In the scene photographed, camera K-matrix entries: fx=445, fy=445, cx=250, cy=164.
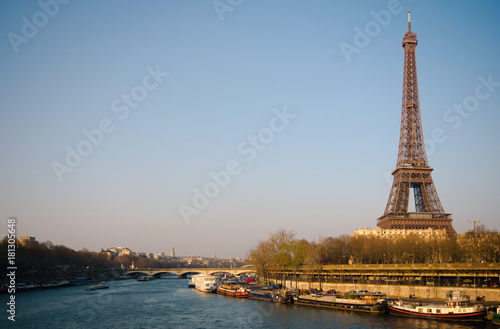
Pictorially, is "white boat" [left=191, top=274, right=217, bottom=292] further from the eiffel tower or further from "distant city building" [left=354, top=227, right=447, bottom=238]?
the eiffel tower

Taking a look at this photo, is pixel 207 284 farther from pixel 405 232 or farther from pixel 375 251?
pixel 405 232

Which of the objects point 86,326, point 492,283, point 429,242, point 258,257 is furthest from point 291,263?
point 86,326

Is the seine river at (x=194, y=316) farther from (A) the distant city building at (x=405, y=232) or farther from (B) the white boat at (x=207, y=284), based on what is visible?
(A) the distant city building at (x=405, y=232)

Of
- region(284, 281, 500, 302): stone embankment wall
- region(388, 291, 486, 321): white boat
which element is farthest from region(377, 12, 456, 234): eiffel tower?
region(388, 291, 486, 321): white boat

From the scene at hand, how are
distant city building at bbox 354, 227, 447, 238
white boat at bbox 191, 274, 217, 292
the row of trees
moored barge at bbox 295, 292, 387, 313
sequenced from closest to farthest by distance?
1. moored barge at bbox 295, 292, 387, 313
2. the row of trees
3. white boat at bbox 191, 274, 217, 292
4. distant city building at bbox 354, 227, 447, 238

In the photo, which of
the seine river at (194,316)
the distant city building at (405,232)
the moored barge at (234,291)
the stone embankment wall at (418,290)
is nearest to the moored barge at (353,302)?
the seine river at (194,316)
